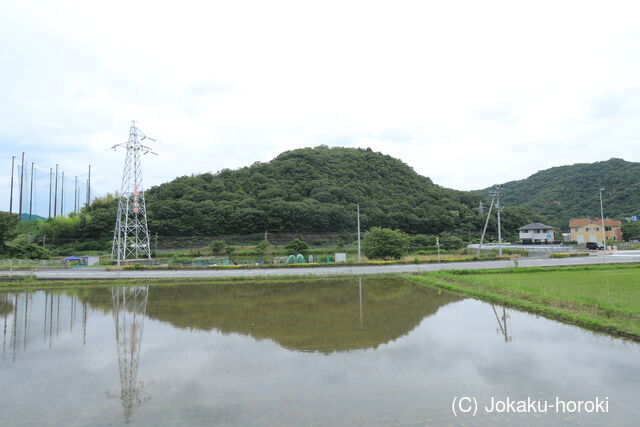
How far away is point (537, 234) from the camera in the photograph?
184ft

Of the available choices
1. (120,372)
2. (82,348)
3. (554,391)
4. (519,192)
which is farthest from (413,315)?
(519,192)

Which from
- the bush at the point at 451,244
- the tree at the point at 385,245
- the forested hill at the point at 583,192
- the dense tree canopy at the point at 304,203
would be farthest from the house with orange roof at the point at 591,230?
the tree at the point at 385,245

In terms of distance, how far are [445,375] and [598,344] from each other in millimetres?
4293

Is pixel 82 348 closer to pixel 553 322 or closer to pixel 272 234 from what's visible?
pixel 553 322

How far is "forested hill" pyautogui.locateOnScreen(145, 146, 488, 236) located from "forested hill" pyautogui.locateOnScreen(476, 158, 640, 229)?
20045 millimetres

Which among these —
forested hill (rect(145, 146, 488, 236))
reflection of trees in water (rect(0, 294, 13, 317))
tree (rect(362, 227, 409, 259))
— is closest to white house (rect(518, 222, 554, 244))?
forested hill (rect(145, 146, 488, 236))

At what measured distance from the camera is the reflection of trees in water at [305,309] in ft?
29.3

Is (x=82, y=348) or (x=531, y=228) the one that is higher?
(x=531, y=228)

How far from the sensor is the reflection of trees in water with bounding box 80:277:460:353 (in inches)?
351

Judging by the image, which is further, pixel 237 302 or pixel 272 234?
pixel 272 234

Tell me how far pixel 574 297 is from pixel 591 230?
47653mm

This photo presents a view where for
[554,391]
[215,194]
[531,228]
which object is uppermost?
[215,194]

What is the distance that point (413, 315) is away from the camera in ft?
36.7

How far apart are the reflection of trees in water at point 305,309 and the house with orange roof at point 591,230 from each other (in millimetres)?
45085
